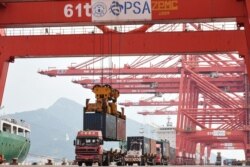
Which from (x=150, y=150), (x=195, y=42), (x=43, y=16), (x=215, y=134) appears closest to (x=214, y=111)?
(x=215, y=134)

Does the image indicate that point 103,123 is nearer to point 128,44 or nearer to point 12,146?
point 128,44

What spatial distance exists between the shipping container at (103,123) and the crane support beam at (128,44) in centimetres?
291

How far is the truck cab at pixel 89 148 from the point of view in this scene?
23.5 metres

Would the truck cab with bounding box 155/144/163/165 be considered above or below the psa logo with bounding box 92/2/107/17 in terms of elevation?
below

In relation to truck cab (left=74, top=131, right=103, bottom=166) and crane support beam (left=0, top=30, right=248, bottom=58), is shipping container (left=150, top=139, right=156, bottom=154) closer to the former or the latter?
truck cab (left=74, top=131, right=103, bottom=166)

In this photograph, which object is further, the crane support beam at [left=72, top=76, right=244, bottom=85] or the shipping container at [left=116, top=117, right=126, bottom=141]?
the crane support beam at [left=72, top=76, right=244, bottom=85]

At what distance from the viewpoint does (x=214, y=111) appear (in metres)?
60.8

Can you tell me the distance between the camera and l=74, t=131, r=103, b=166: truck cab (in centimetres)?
2347

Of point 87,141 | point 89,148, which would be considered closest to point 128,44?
point 87,141

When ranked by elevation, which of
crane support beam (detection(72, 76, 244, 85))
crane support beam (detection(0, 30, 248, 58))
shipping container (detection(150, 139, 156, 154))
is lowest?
shipping container (detection(150, 139, 156, 154))

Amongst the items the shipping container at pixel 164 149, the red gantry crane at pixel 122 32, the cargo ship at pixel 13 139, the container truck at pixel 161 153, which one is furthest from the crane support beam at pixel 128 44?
the shipping container at pixel 164 149

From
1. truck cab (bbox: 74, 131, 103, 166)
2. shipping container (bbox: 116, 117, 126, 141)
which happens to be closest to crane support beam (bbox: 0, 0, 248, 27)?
shipping container (bbox: 116, 117, 126, 141)

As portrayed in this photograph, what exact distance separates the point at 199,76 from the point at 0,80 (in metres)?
38.0

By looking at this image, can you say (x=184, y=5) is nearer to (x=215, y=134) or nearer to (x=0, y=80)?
(x=0, y=80)
